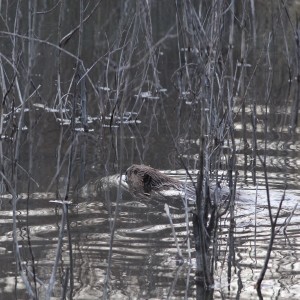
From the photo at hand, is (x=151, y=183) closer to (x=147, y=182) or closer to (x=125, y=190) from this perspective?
(x=147, y=182)

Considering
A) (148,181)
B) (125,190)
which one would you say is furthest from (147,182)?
(125,190)

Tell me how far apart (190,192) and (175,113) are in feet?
9.28

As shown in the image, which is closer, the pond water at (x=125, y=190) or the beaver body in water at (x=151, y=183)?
the pond water at (x=125, y=190)

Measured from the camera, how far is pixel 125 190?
7766mm

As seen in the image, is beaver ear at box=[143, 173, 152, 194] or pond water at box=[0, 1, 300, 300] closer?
pond water at box=[0, 1, 300, 300]

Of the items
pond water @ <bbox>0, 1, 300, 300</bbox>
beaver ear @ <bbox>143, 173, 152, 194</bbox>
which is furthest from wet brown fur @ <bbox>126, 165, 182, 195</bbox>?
pond water @ <bbox>0, 1, 300, 300</bbox>

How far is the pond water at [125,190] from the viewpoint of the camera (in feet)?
16.3

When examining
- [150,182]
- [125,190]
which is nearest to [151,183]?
[150,182]

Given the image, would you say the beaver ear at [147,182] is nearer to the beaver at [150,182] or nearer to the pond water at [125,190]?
the beaver at [150,182]

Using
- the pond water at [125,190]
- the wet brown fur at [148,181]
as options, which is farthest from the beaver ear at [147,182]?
the pond water at [125,190]

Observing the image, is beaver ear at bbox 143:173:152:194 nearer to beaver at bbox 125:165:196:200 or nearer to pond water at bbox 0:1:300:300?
beaver at bbox 125:165:196:200

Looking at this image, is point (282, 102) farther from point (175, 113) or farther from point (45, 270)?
point (45, 270)

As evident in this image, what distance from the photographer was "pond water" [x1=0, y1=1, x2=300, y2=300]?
195 inches

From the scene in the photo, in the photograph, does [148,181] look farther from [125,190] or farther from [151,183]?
[125,190]
